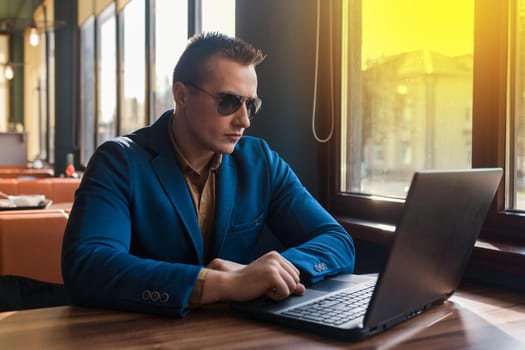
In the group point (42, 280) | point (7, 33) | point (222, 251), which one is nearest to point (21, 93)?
point (7, 33)

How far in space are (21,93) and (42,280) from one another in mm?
14686

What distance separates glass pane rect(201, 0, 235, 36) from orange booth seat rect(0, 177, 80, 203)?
1786 millimetres

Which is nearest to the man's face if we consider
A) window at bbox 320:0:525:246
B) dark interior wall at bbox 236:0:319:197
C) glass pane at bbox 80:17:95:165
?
window at bbox 320:0:525:246

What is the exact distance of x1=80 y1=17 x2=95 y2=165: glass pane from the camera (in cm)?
855

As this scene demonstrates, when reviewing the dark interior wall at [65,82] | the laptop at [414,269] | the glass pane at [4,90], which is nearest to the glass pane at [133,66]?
the dark interior wall at [65,82]

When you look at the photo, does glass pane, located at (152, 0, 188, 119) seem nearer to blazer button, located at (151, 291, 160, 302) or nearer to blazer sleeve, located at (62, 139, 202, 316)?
blazer sleeve, located at (62, 139, 202, 316)

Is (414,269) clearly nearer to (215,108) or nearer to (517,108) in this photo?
(215,108)

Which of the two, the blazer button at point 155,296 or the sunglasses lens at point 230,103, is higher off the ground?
the sunglasses lens at point 230,103

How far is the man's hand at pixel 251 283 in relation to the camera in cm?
129

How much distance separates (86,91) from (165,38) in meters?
3.92

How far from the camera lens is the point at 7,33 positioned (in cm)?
1438

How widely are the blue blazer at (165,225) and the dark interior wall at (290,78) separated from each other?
0.69 meters

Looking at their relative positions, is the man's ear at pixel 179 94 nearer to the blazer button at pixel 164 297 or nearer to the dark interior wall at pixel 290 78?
the blazer button at pixel 164 297

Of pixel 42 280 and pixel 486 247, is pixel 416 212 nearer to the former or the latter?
pixel 486 247
